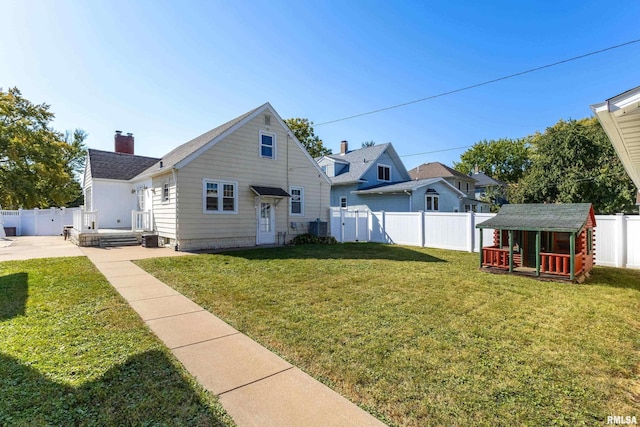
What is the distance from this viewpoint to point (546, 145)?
68.2 ft

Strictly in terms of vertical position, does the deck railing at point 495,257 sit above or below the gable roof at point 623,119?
below

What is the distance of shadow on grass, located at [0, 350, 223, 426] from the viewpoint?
2316 mm

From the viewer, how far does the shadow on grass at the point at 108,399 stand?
2316 mm

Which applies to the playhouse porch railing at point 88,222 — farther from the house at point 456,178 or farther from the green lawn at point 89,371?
the house at point 456,178

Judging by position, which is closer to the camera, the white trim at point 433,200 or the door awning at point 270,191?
the door awning at point 270,191

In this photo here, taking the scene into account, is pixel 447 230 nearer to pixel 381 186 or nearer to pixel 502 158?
pixel 381 186

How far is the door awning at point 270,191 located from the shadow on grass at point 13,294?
313 inches

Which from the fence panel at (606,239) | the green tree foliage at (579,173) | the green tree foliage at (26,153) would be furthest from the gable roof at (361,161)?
the green tree foliage at (26,153)

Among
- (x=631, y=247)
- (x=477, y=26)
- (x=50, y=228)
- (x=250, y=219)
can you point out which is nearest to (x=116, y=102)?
(x=250, y=219)

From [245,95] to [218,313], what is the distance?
12132 mm

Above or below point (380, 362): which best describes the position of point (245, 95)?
above

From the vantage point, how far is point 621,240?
352 inches

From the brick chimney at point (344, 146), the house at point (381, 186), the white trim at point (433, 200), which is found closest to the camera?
the house at point (381, 186)

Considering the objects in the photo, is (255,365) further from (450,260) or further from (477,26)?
(477,26)
